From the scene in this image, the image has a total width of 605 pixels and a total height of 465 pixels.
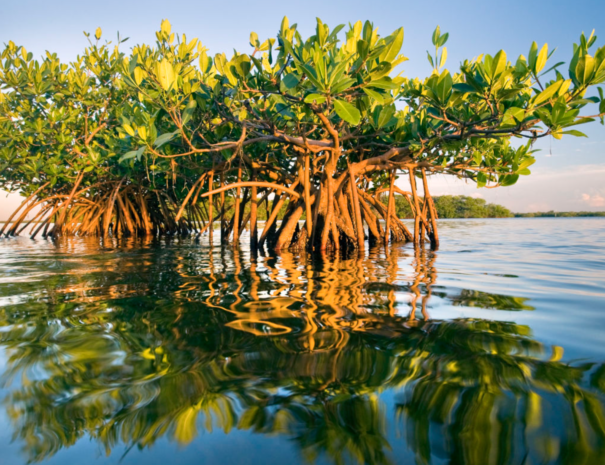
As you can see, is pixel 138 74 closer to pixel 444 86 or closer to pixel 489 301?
pixel 444 86

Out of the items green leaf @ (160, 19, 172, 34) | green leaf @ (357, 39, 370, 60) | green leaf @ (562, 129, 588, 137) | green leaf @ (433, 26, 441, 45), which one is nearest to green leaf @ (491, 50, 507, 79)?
green leaf @ (562, 129, 588, 137)

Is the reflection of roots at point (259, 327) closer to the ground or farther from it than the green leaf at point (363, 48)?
closer to the ground

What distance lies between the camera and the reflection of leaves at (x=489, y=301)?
2.19 meters

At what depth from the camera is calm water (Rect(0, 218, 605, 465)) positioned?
89 cm

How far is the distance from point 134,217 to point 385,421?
13.7 meters

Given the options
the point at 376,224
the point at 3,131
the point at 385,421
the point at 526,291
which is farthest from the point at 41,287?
the point at 3,131

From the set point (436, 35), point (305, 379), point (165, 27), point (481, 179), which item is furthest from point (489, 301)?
point (165, 27)

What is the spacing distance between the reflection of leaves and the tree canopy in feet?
6.70

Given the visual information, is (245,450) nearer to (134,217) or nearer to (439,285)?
(439,285)

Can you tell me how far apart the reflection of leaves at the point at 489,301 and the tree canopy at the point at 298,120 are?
204 centimetres

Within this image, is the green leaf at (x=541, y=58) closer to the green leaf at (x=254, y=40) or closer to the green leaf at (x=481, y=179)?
the green leaf at (x=481, y=179)

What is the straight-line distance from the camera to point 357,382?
1194mm

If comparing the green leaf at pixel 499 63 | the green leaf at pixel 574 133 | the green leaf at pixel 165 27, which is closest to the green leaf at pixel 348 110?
the green leaf at pixel 499 63

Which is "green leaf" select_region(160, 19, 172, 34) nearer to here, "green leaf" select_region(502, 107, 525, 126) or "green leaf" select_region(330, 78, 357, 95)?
"green leaf" select_region(330, 78, 357, 95)
